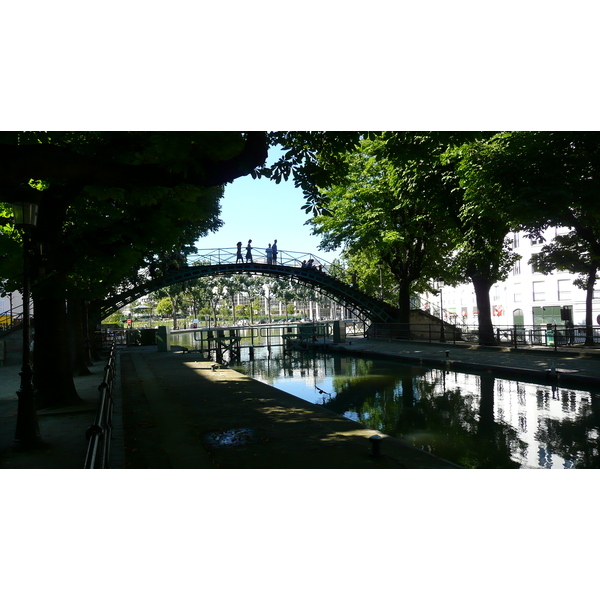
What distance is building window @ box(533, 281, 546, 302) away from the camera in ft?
132

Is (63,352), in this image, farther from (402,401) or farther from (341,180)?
(402,401)

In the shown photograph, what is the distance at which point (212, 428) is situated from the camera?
881 centimetres

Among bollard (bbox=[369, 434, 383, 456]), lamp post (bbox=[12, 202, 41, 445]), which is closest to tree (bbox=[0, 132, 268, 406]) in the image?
lamp post (bbox=[12, 202, 41, 445])

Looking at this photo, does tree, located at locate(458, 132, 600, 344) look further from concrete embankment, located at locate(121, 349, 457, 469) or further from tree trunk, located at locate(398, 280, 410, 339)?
tree trunk, located at locate(398, 280, 410, 339)

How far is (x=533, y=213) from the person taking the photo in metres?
14.9

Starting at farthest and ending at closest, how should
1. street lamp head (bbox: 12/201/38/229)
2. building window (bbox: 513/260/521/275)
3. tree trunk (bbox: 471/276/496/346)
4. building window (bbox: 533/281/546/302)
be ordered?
building window (bbox: 513/260/521/275), building window (bbox: 533/281/546/302), tree trunk (bbox: 471/276/496/346), street lamp head (bbox: 12/201/38/229)

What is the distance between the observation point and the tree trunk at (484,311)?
22.9m

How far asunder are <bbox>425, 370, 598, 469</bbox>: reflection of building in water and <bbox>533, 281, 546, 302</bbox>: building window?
27447mm

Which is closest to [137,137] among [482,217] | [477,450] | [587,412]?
[477,450]

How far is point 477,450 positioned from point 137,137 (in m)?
8.28

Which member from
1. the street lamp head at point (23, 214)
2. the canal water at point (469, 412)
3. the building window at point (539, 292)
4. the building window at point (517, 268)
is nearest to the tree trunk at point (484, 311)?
the canal water at point (469, 412)

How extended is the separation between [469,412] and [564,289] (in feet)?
104

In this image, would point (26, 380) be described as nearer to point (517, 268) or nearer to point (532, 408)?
point (532, 408)

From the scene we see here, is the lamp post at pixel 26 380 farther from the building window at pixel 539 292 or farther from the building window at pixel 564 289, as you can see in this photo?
the building window at pixel 539 292
